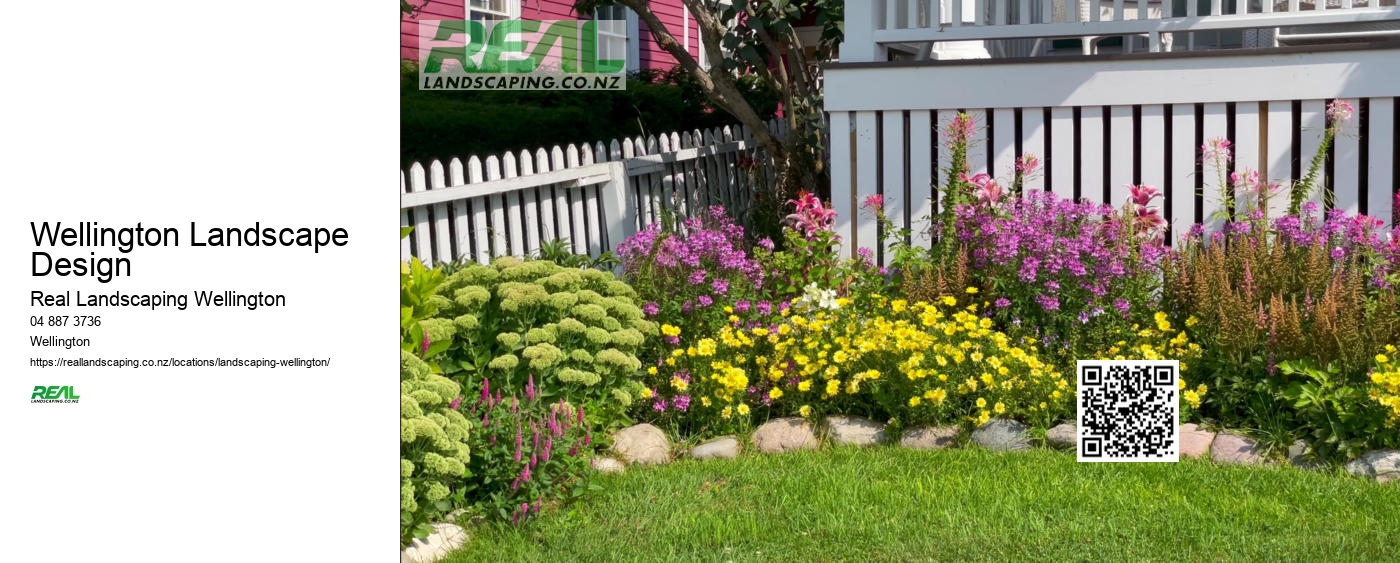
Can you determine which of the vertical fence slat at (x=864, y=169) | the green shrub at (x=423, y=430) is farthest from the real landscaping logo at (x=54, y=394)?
the vertical fence slat at (x=864, y=169)

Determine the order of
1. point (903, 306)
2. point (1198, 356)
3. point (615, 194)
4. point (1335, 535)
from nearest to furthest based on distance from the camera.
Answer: point (1335, 535)
point (1198, 356)
point (903, 306)
point (615, 194)

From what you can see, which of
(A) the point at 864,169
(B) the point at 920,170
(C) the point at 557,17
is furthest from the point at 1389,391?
(C) the point at 557,17

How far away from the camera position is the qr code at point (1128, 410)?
4770 mm

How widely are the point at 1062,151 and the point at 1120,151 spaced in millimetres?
267

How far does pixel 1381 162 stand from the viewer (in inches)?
244

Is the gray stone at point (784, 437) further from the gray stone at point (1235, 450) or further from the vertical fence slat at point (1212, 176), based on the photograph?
the vertical fence slat at point (1212, 176)

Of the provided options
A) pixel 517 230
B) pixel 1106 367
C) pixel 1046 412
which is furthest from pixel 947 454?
pixel 517 230

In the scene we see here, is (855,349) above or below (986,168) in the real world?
below

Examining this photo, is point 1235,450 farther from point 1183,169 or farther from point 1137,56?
point 1137,56

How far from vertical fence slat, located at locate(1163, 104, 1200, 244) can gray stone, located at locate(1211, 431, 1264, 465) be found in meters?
1.80

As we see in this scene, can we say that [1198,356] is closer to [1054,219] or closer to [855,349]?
[1054,219]

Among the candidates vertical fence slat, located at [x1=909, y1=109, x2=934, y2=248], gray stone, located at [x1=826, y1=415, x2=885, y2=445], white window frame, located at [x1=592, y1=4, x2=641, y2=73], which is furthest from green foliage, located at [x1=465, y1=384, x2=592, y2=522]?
white window frame, located at [x1=592, y1=4, x2=641, y2=73]

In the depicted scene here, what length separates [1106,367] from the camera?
5.16 meters

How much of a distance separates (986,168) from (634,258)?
183 cm
